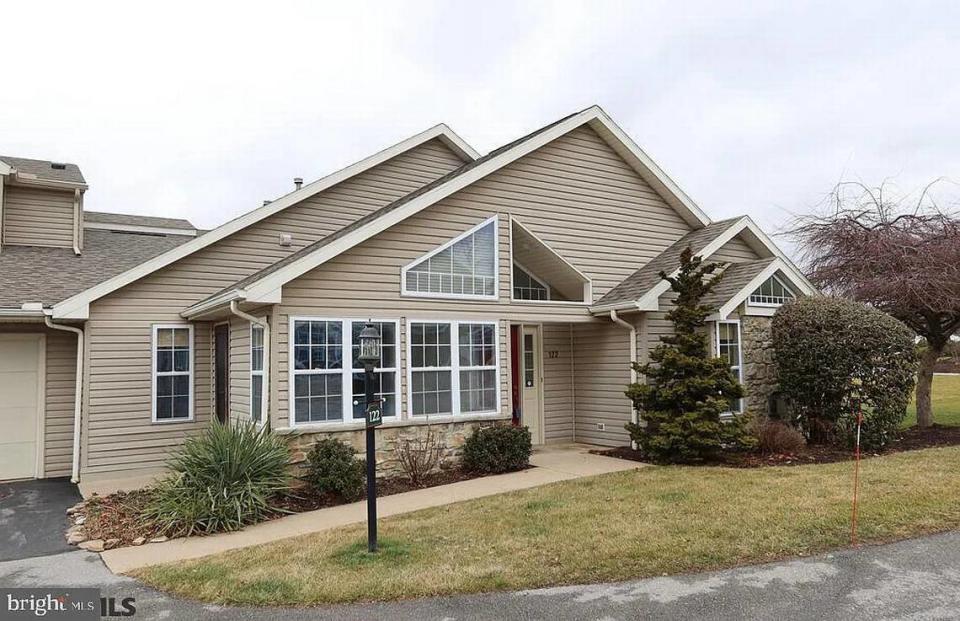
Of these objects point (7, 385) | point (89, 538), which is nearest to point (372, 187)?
point (7, 385)

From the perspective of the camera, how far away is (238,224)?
453 inches

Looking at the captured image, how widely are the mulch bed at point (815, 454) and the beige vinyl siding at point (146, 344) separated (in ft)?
21.5

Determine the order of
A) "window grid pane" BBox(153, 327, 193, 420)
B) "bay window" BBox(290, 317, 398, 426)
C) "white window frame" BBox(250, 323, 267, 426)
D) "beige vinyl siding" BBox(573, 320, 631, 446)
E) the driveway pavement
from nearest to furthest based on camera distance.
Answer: the driveway pavement, "white window frame" BBox(250, 323, 267, 426), "bay window" BBox(290, 317, 398, 426), "window grid pane" BBox(153, 327, 193, 420), "beige vinyl siding" BBox(573, 320, 631, 446)

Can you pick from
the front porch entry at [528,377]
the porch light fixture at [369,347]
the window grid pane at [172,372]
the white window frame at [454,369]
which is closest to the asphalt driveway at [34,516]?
the window grid pane at [172,372]

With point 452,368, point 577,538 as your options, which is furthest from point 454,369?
point 577,538

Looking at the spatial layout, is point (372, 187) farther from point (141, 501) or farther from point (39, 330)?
point (141, 501)

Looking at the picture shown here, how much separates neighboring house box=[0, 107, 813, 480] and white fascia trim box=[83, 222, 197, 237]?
1162 millimetres

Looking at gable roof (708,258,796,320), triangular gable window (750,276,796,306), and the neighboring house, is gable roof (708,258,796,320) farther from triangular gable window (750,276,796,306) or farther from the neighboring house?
triangular gable window (750,276,796,306)

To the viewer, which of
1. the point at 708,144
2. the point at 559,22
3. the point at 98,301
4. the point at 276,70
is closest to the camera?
the point at 98,301

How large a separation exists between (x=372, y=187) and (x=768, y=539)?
33.8ft

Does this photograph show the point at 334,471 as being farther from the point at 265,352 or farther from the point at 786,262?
the point at 786,262

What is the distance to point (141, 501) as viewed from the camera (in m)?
8.11

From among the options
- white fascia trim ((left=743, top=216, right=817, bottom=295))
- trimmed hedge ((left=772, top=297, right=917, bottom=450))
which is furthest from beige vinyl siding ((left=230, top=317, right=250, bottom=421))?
white fascia trim ((left=743, top=216, right=817, bottom=295))

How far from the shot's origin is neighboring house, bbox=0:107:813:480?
9.18m
